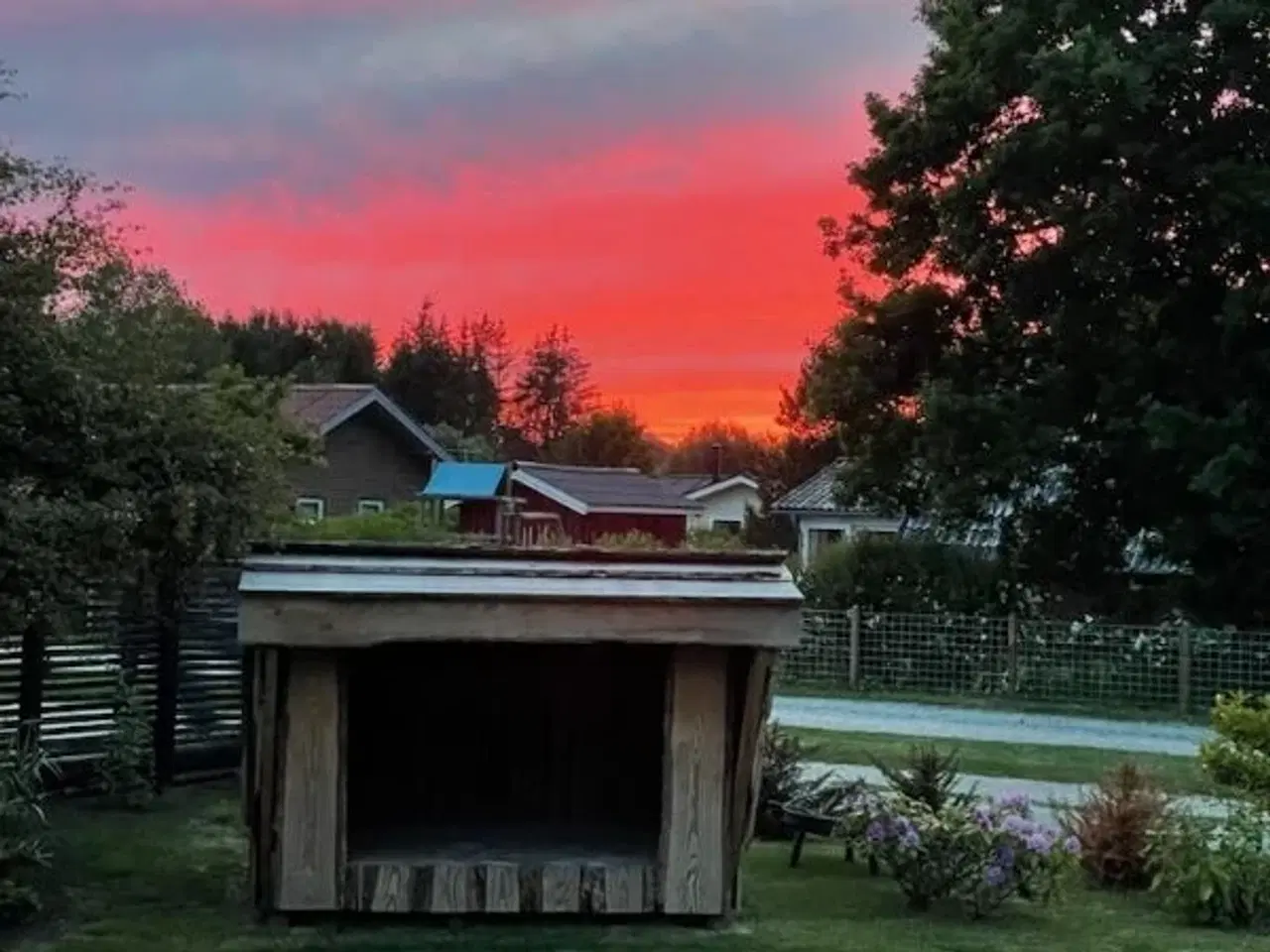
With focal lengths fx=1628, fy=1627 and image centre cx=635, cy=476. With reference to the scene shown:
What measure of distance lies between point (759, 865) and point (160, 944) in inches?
141

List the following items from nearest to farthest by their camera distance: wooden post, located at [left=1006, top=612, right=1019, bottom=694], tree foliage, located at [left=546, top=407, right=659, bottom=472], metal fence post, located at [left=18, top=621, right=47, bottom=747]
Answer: metal fence post, located at [left=18, top=621, right=47, bottom=747] → wooden post, located at [left=1006, top=612, right=1019, bottom=694] → tree foliage, located at [left=546, top=407, right=659, bottom=472]

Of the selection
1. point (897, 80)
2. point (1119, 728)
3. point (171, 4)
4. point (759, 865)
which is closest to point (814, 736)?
point (1119, 728)

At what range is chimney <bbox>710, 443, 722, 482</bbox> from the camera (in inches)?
2090

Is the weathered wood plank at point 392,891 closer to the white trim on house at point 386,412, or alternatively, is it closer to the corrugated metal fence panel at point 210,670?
the corrugated metal fence panel at point 210,670

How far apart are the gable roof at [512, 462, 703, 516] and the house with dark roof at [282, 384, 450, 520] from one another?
2801 mm

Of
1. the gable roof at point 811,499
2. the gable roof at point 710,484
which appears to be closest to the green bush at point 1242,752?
the gable roof at point 811,499

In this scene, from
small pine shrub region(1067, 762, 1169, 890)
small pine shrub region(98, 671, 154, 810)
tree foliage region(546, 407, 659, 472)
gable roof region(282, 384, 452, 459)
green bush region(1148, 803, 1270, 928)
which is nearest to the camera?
green bush region(1148, 803, 1270, 928)

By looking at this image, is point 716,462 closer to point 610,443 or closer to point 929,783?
point 610,443

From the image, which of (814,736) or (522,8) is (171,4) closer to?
(522,8)

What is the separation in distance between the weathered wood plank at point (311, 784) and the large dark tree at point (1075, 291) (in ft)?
46.9

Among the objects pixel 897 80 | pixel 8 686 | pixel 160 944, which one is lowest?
pixel 160 944

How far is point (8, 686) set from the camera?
10305 mm

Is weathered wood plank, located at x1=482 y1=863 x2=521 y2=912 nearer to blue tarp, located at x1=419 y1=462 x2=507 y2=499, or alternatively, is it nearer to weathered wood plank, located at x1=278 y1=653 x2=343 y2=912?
weathered wood plank, located at x1=278 y1=653 x2=343 y2=912

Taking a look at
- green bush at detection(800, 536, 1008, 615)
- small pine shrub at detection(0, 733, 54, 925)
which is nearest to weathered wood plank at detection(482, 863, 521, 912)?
small pine shrub at detection(0, 733, 54, 925)
